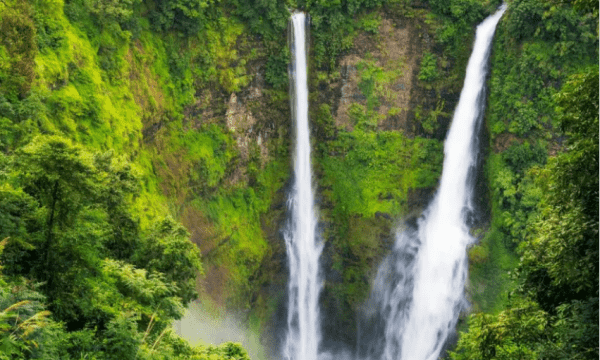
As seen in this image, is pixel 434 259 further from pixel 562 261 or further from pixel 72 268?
pixel 562 261

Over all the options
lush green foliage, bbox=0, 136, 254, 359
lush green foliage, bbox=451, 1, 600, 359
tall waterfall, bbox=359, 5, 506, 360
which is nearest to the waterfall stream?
tall waterfall, bbox=359, 5, 506, 360

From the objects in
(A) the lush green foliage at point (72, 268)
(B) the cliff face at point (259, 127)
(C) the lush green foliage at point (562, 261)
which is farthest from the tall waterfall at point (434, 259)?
(A) the lush green foliage at point (72, 268)

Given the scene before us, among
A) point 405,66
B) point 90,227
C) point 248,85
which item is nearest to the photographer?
point 90,227

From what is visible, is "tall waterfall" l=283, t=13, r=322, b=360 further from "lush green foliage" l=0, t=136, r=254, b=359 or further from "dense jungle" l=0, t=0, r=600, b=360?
"lush green foliage" l=0, t=136, r=254, b=359

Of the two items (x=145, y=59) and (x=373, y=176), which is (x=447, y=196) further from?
(x=145, y=59)

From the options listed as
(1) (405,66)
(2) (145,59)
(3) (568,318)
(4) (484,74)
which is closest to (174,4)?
(2) (145,59)

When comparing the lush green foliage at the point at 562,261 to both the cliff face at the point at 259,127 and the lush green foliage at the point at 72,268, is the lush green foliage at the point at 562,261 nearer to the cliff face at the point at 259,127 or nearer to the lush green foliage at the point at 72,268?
the lush green foliage at the point at 72,268
